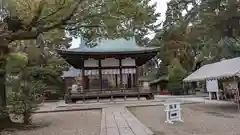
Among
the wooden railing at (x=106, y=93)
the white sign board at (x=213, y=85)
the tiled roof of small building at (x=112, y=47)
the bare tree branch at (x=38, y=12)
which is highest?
the tiled roof of small building at (x=112, y=47)

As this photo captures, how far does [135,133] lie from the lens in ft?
19.1

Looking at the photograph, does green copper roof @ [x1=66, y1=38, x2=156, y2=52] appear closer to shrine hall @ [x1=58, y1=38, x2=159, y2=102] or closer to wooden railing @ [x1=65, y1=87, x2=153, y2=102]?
shrine hall @ [x1=58, y1=38, x2=159, y2=102]

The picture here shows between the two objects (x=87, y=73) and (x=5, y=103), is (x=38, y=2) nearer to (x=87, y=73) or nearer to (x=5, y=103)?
(x=5, y=103)

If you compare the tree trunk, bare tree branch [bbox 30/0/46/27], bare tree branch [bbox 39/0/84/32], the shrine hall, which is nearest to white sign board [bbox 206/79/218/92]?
the shrine hall

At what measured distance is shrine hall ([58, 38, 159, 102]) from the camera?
1797 cm

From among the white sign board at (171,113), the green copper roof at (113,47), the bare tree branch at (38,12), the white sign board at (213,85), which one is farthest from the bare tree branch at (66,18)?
the white sign board at (213,85)

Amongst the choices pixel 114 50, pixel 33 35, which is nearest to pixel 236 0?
pixel 114 50

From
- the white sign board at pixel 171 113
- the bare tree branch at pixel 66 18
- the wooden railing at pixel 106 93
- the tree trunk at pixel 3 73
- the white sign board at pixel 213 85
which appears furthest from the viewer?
the wooden railing at pixel 106 93

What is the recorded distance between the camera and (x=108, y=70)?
1892 cm

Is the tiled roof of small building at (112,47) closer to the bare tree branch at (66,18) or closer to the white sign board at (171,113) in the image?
the bare tree branch at (66,18)

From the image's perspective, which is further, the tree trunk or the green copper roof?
the green copper roof

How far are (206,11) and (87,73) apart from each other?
12516mm

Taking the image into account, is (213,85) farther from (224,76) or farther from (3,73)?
(3,73)

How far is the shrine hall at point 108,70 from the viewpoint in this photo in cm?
1797
